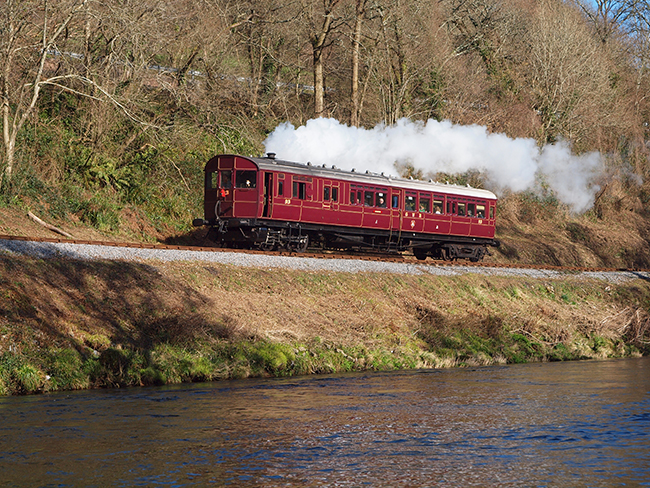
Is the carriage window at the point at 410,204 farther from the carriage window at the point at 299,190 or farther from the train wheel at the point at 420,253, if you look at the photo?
the carriage window at the point at 299,190

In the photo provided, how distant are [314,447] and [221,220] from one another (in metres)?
Answer: 16.2

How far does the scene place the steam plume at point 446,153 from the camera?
110 feet

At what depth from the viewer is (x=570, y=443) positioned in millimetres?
10891

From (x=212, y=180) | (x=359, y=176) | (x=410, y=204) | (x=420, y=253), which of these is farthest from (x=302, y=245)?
(x=420, y=253)

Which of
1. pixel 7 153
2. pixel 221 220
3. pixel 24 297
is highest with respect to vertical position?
pixel 7 153

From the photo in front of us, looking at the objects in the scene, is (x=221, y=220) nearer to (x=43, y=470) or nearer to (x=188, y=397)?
(x=188, y=397)

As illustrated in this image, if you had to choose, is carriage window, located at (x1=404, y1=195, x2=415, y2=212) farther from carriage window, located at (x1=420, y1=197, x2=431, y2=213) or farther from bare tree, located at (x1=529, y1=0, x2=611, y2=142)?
bare tree, located at (x1=529, y1=0, x2=611, y2=142)

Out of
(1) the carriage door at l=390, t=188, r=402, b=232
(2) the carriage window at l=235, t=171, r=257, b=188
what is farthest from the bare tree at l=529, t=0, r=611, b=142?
(2) the carriage window at l=235, t=171, r=257, b=188

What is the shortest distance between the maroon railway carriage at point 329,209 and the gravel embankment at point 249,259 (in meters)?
2.26

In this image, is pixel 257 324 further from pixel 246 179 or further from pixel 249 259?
pixel 246 179

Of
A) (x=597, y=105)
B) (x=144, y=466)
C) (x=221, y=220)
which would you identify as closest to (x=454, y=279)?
(x=221, y=220)

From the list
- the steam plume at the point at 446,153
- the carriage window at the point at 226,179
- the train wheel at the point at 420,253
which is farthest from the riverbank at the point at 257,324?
the steam plume at the point at 446,153

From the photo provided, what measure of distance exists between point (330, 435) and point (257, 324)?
24.6 ft

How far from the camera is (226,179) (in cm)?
2633
